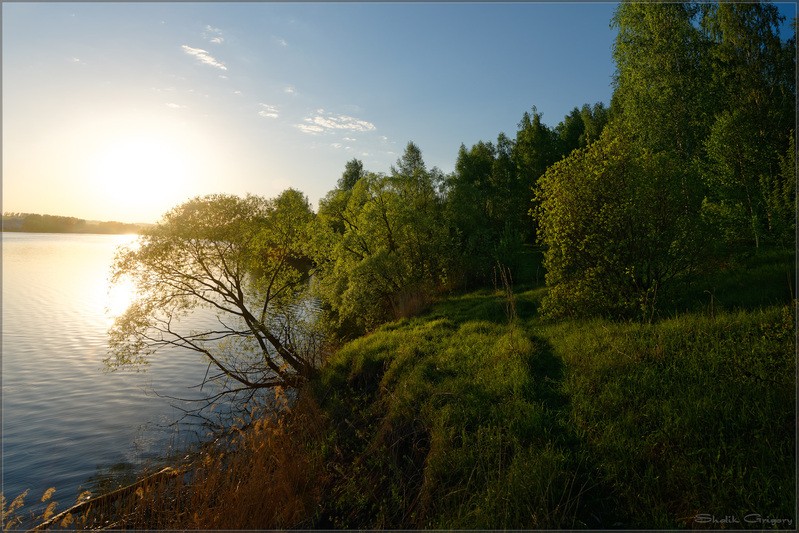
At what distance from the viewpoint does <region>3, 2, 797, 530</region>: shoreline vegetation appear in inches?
241

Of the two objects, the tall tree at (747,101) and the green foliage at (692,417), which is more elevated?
the tall tree at (747,101)

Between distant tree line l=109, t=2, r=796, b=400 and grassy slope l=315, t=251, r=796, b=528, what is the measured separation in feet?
7.67

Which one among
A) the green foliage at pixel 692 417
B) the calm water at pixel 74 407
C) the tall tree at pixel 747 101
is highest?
the tall tree at pixel 747 101

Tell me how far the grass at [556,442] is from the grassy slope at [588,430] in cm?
3

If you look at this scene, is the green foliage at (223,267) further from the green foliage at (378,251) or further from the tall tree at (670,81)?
the tall tree at (670,81)

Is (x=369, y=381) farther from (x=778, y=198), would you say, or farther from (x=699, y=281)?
(x=778, y=198)

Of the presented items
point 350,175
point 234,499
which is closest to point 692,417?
point 234,499

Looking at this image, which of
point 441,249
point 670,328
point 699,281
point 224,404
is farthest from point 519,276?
point 224,404

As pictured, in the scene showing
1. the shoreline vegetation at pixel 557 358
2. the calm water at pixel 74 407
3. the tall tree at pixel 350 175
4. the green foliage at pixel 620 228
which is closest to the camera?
the shoreline vegetation at pixel 557 358

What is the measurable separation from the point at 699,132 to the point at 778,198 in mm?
12790

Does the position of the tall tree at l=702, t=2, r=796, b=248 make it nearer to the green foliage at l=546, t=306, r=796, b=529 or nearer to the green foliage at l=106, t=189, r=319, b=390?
the green foliage at l=546, t=306, r=796, b=529

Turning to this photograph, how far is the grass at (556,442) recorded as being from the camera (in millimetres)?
5680

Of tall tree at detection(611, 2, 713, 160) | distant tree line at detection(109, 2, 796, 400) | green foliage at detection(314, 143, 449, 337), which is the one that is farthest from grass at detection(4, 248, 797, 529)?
tall tree at detection(611, 2, 713, 160)

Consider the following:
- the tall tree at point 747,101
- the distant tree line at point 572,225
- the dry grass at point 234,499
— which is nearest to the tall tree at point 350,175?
the distant tree line at point 572,225
